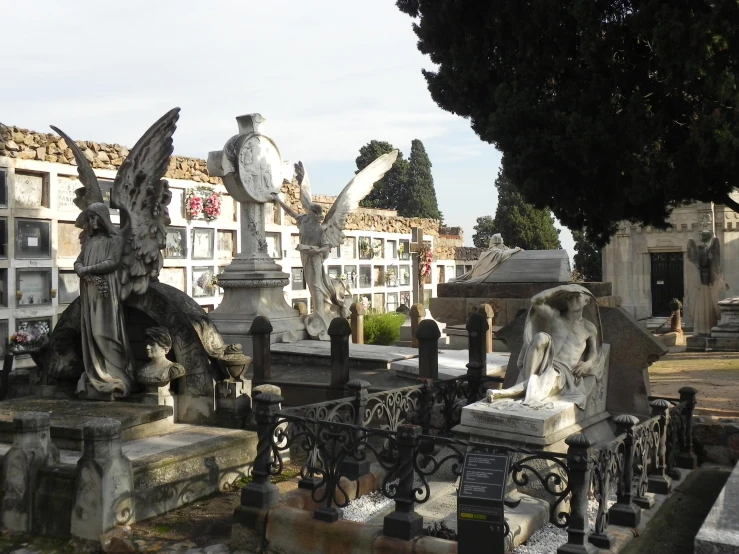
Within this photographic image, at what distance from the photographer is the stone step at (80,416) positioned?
17.6 feet

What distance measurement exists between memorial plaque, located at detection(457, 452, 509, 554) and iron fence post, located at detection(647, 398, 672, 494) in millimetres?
1885

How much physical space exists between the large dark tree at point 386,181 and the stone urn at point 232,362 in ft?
125

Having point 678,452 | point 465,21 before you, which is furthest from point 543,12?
point 678,452

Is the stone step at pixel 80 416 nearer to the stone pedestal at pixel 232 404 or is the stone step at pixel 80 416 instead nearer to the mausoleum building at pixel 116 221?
the stone pedestal at pixel 232 404

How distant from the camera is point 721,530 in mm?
3400

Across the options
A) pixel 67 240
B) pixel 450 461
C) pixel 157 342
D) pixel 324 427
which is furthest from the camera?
pixel 67 240

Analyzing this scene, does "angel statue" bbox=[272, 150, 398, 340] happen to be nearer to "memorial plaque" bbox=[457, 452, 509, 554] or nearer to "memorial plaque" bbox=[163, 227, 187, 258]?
"memorial plaque" bbox=[163, 227, 187, 258]

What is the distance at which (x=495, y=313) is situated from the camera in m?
12.7

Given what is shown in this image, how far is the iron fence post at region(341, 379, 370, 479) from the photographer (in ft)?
15.5

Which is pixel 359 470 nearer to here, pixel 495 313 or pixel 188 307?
pixel 188 307

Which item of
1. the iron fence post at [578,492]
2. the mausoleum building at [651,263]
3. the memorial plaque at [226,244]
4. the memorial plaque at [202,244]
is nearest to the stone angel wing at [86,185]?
the iron fence post at [578,492]

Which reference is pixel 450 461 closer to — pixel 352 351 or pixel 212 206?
pixel 352 351

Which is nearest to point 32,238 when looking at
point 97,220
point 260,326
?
point 97,220

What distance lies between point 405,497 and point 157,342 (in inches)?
121
